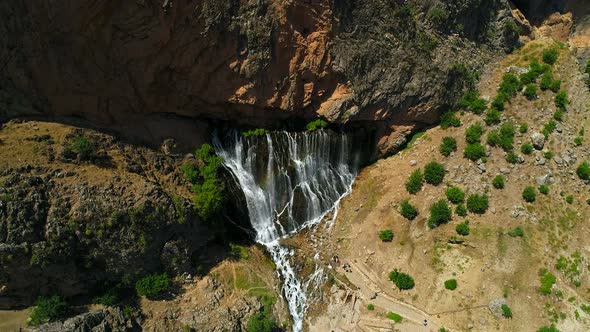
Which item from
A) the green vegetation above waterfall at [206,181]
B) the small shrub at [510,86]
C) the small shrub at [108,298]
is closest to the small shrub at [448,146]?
the small shrub at [510,86]

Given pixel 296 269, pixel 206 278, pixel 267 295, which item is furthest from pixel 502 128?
pixel 206 278

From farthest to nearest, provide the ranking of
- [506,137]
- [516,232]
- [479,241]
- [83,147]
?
[506,137] < [479,241] < [516,232] < [83,147]

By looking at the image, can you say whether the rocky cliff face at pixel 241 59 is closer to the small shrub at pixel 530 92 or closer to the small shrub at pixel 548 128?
the small shrub at pixel 530 92

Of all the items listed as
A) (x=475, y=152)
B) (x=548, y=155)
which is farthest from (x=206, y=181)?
(x=548, y=155)

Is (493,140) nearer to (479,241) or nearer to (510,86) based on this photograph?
(510,86)

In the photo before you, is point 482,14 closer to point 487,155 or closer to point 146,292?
point 487,155

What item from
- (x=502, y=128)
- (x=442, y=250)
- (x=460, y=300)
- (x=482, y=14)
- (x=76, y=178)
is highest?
(x=482, y=14)

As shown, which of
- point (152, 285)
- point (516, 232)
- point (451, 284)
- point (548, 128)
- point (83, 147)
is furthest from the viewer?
point (548, 128)

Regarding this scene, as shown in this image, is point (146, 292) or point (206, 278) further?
point (206, 278)
